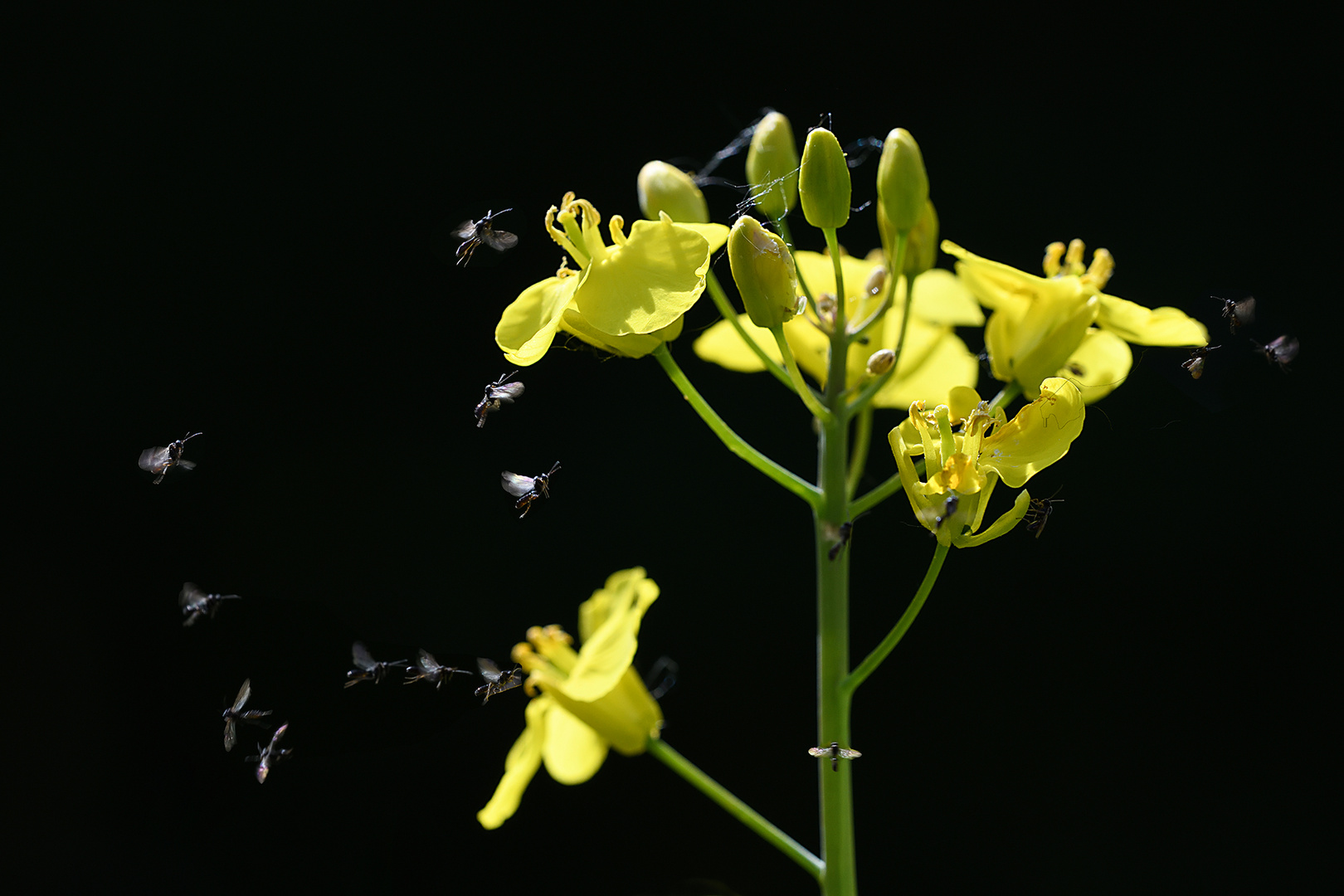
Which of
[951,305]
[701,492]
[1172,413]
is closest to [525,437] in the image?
[701,492]

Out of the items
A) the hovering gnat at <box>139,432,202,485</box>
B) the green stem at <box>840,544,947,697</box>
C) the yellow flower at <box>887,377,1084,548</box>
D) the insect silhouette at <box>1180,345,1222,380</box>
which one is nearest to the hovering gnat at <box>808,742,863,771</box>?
the green stem at <box>840,544,947,697</box>

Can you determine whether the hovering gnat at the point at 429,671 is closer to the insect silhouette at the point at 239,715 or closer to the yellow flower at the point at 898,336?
the insect silhouette at the point at 239,715

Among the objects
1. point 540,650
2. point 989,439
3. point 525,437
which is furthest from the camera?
point 525,437

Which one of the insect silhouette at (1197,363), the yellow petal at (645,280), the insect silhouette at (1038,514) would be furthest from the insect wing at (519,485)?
the insect silhouette at (1197,363)

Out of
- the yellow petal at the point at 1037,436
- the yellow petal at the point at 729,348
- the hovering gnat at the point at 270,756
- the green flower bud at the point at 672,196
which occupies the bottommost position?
the hovering gnat at the point at 270,756

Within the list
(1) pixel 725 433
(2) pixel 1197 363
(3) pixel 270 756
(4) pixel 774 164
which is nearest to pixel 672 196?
(4) pixel 774 164

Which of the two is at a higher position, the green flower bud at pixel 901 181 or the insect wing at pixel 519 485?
the green flower bud at pixel 901 181

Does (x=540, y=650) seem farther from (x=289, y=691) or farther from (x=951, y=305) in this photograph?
(x=951, y=305)
